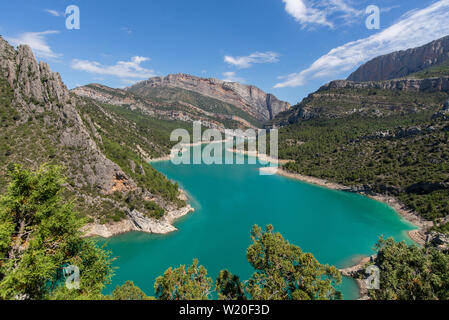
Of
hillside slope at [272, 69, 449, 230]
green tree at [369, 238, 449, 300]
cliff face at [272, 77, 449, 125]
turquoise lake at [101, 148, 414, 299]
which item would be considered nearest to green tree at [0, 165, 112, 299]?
turquoise lake at [101, 148, 414, 299]

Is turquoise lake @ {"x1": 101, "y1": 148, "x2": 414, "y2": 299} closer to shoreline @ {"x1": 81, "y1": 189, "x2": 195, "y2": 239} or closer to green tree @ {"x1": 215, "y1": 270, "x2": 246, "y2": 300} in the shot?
shoreline @ {"x1": 81, "y1": 189, "x2": 195, "y2": 239}

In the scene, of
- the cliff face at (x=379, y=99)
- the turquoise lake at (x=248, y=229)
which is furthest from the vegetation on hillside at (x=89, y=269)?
the cliff face at (x=379, y=99)

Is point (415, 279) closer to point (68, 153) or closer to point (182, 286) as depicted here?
point (182, 286)

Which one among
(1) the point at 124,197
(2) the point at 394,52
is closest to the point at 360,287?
(1) the point at 124,197

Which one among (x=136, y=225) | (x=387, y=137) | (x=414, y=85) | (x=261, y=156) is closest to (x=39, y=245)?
(x=136, y=225)

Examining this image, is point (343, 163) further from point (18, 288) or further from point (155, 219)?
point (18, 288)
